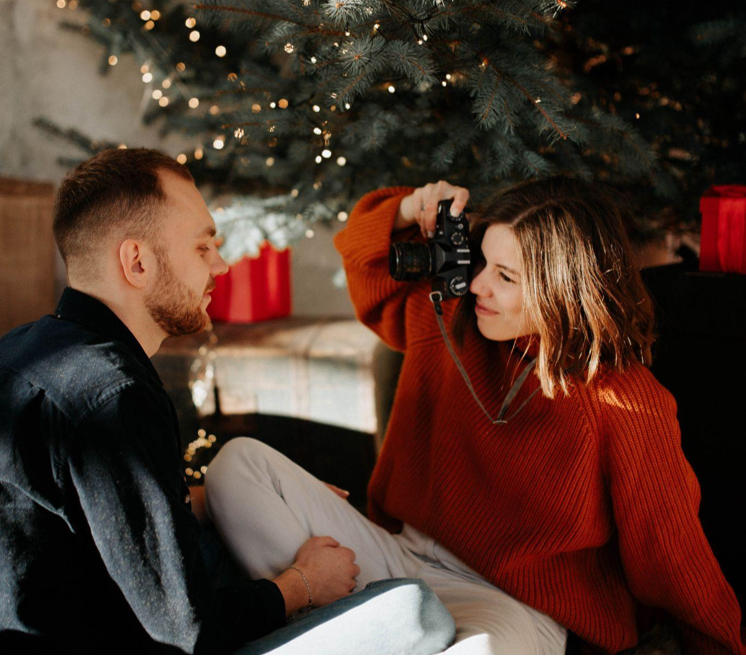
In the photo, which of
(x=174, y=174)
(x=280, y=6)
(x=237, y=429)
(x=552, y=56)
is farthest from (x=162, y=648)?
(x=552, y=56)

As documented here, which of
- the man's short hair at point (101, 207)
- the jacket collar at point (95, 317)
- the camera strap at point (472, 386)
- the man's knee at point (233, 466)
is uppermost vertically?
the man's short hair at point (101, 207)

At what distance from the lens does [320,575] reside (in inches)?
40.0

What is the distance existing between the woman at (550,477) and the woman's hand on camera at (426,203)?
24 millimetres

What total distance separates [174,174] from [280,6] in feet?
1.14

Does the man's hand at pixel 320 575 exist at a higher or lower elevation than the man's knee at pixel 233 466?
lower

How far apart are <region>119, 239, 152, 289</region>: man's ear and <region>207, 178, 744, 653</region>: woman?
0.33 meters

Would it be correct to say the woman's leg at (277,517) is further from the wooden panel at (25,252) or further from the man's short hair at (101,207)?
the wooden panel at (25,252)

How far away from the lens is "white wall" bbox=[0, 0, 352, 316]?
216 cm

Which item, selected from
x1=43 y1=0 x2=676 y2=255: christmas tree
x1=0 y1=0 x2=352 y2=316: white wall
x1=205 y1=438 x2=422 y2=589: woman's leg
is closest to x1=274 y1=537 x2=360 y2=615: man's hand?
x1=205 y1=438 x2=422 y2=589: woman's leg

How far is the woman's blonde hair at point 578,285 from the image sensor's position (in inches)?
43.1

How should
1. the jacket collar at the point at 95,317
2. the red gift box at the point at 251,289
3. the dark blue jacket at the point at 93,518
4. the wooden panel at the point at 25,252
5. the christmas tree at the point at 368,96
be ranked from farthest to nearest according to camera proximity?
1. the red gift box at the point at 251,289
2. the wooden panel at the point at 25,252
3. the christmas tree at the point at 368,96
4. the jacket collar at the point at 95,317
5. the dark blue jacket at the point at 93,518

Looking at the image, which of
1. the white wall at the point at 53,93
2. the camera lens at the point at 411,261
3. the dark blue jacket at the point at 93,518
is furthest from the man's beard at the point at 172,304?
the white wall at the point at 53,93

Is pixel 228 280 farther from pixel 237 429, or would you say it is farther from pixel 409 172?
pixel 409 172

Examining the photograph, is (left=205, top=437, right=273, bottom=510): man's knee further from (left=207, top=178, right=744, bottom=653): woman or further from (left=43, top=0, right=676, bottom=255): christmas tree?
(left=43, top=0, right=676, bottom=255): christmas tree
